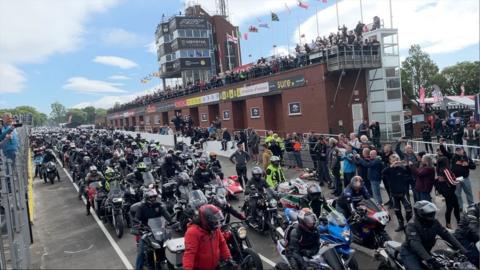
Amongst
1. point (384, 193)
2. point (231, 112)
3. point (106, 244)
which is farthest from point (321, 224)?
point (231, 112)

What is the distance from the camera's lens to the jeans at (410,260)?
634cm

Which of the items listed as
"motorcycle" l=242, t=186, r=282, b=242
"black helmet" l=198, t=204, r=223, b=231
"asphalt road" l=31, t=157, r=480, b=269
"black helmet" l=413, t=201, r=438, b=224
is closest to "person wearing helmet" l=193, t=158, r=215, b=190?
"asphalt road" l=31, t=157, r=480, b=269

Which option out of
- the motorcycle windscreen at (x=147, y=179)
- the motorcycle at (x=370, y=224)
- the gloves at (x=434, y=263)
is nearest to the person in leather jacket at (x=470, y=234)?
the gloves at (x=434, y=263)

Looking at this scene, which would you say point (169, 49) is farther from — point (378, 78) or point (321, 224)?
point (321, 224)

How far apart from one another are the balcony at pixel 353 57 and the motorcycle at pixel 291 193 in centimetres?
1414

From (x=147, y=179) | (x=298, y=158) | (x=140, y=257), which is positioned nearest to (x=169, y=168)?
(x=147, y=179)

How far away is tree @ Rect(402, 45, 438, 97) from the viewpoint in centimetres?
7125

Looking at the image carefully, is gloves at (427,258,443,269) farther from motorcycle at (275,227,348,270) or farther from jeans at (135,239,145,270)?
jeans at (135,239,145,270)

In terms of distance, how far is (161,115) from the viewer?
2025 inches

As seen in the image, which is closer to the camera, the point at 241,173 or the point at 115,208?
the point at 115,208

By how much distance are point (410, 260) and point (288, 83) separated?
21.7m

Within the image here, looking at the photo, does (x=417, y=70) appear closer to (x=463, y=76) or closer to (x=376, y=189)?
(x=463, y=76)

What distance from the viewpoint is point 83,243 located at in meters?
11.2

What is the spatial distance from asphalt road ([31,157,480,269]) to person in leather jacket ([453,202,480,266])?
1813mm
